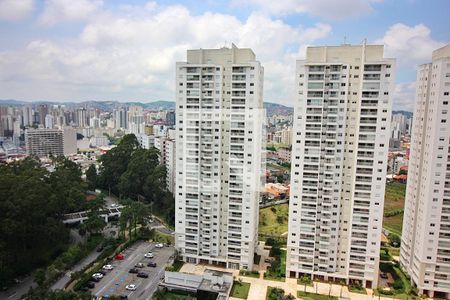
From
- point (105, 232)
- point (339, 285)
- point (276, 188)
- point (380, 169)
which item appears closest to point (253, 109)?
point (380, 169)

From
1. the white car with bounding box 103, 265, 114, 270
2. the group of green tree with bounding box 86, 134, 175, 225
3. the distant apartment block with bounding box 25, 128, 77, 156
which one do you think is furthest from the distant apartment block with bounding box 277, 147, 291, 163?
the white car with bounding box 103, 265, 114, 270

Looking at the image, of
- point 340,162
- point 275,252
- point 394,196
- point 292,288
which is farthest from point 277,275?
point 394,196

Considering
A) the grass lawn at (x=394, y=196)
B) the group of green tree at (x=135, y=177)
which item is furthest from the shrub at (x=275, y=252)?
the grass lawn at (x=394, y=196)

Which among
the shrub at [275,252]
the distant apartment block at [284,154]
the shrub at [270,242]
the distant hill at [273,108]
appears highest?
the distant hill at [273,108]

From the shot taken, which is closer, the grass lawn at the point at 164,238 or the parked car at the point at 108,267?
the parked car at the point at 108,267

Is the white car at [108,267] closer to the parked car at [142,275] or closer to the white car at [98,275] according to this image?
the white car at [98,275]
